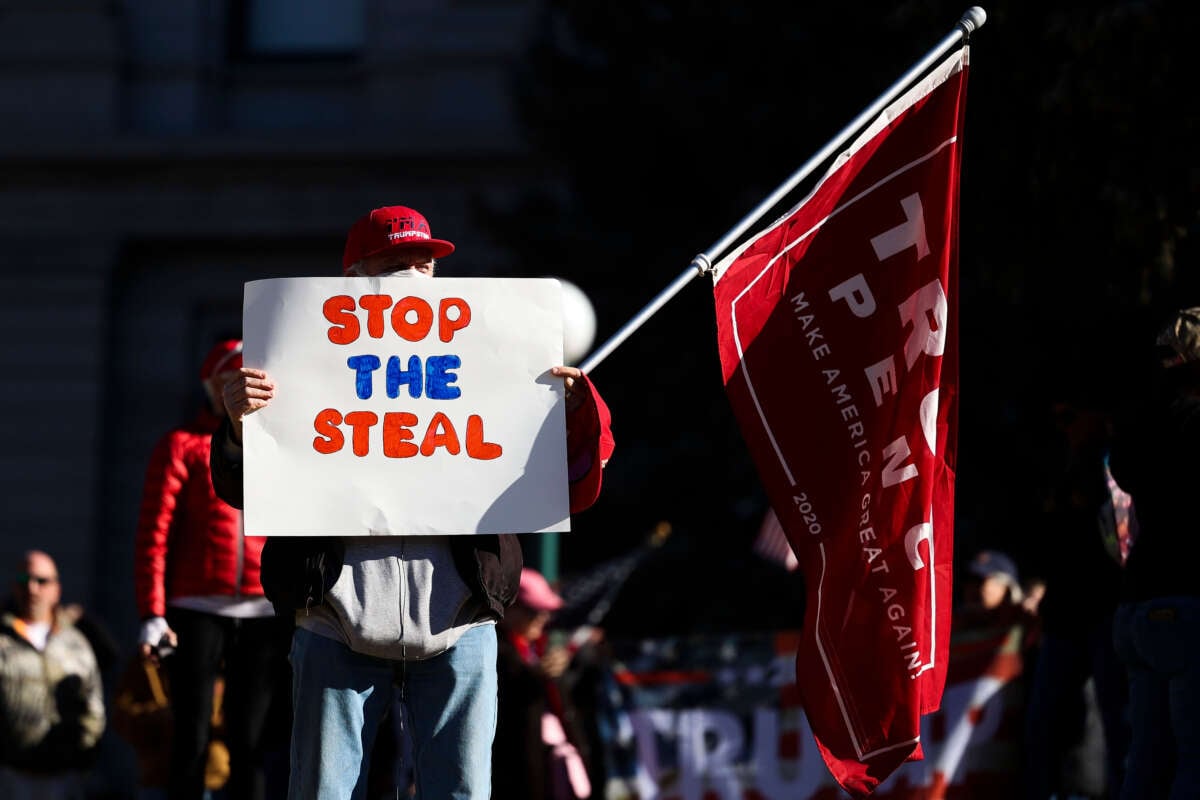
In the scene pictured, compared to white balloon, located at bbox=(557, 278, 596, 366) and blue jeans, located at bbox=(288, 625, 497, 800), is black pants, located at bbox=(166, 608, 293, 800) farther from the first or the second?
white balloon, located at bbox=(557, 278, 596, 366)

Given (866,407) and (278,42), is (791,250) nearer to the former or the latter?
(866,407)

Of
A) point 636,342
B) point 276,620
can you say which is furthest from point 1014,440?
point 276,620

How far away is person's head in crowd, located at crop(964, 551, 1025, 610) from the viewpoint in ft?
31.4

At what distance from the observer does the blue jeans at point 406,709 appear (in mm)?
4906

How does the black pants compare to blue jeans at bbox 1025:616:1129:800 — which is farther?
blue jeans at bbox 1025:616:1129:800

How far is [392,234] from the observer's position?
5.10 m

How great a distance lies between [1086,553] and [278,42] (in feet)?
46.5

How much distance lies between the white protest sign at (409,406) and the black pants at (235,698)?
5.91ft

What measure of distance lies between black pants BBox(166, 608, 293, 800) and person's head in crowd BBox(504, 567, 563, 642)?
116 inches

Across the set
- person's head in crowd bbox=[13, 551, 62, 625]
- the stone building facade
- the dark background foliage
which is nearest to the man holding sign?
person's head in crowd bbox=[13, 551, 62, 625]

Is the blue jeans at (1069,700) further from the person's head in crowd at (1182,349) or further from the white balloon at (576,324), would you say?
the white balloon at (576,324)

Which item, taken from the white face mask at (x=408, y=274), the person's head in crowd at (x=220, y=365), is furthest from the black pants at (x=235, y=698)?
the white face mask at (x=408, y=274)

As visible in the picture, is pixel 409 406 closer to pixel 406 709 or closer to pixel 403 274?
pixel 403 274

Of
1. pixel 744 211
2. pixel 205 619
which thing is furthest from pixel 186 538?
pixel 744 211
